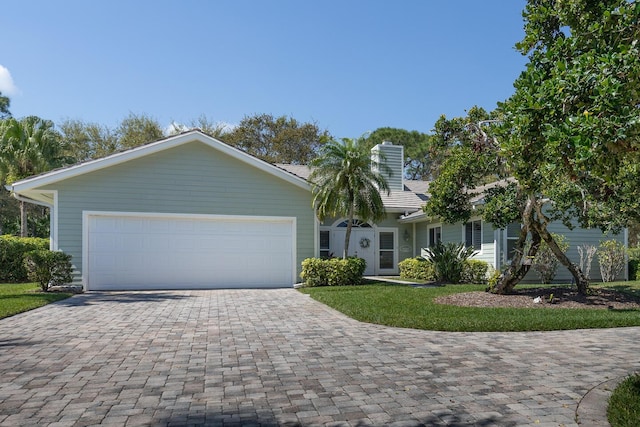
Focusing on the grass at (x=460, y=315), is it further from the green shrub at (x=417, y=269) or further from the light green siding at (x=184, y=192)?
the green shrub at (x=417, y=269)

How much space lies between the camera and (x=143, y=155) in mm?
14516

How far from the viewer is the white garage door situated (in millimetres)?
14359

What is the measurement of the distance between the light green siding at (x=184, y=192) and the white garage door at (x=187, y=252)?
29 centimetres

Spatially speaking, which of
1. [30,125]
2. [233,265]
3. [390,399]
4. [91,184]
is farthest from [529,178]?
[30,125]

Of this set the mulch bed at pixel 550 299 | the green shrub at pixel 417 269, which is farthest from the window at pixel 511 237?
the mulch bed at pixel 550 299

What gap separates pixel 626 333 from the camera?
7.71 metres

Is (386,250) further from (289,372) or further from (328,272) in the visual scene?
Answer: (289,372)

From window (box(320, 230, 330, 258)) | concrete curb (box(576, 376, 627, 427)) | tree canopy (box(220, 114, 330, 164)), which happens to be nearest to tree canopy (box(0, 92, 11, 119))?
tree canopy (box(220, 114, 330, 164))

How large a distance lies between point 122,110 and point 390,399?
32935 mm

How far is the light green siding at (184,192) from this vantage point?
1407 centimetres

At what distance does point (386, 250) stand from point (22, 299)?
43.6 feet

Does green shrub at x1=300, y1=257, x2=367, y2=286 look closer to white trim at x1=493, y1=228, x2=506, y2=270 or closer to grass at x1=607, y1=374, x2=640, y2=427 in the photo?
white trim at x1=493, y1=228, x2=506, y2=270

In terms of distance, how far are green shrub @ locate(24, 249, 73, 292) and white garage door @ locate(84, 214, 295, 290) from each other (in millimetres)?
815

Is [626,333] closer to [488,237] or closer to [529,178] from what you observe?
[529,178]
